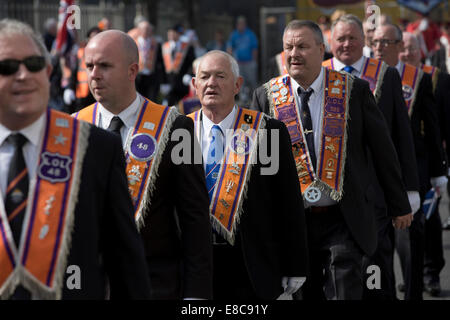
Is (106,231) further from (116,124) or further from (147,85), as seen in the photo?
(147,85)

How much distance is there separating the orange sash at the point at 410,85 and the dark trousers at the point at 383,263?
1.14m

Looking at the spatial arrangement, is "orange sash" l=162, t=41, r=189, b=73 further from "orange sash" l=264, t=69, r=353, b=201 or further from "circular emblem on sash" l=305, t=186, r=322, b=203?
"circular emblem on sash" l=305, t=186, r=322, b=203

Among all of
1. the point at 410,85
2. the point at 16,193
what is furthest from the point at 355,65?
the point at 16,193

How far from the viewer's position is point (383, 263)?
237 inches

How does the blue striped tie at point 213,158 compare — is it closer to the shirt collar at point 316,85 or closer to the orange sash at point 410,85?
the shirt collar at point 316,85

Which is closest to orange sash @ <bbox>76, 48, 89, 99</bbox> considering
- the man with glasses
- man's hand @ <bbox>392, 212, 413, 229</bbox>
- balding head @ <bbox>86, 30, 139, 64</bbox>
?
the man with glasses

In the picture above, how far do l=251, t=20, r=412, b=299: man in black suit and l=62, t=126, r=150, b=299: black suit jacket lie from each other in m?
2.35

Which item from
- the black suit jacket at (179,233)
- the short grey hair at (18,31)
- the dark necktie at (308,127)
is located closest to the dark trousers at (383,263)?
the dark necktie at (308,127)

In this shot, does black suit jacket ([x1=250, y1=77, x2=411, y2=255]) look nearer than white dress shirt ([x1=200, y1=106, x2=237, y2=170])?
No

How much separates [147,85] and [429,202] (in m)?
8.69

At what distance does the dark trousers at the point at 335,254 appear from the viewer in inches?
208

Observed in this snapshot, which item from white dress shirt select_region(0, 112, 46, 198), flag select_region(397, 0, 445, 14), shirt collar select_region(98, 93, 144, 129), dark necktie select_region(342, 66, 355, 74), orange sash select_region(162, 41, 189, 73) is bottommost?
white dress shirt select_region(0, 112, 46, 198)

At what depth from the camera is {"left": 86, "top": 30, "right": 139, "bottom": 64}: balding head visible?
4.34m
